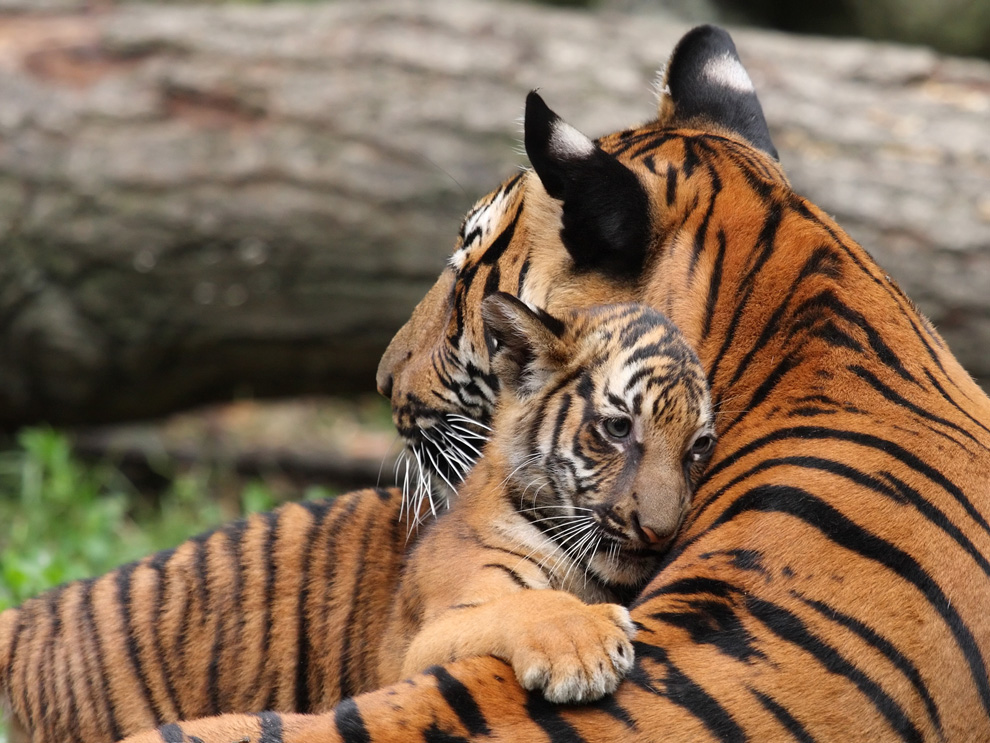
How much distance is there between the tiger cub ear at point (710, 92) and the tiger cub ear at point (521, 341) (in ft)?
2.36

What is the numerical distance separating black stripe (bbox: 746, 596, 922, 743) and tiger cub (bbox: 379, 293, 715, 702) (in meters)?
0.25

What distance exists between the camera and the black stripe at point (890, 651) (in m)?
1.65

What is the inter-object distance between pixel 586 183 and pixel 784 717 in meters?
1.00

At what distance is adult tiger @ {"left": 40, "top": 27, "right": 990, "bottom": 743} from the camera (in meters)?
1.62

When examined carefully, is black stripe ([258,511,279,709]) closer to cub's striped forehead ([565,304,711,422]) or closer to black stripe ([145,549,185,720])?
black stripe ([145,549,185,720])

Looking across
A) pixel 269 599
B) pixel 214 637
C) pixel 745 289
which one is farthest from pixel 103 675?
pixel 745 289

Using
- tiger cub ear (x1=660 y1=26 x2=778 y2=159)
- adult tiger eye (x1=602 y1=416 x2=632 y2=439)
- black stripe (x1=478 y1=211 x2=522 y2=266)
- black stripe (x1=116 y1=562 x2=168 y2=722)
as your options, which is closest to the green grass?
black stripe (x1=116 y1=562 x2=168 y2=722)

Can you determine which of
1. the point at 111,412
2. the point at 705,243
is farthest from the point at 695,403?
the point at 111,412

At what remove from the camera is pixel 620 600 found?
2244 mm

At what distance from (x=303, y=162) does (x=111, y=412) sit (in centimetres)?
161

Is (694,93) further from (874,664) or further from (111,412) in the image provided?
(111,412)

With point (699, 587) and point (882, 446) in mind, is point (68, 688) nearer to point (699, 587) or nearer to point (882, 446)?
point (699, 587)

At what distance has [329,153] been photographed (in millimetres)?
4812

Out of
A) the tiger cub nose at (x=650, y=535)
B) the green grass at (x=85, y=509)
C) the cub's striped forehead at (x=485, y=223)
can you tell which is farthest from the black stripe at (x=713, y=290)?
the green grass at (x=85, y=509)
